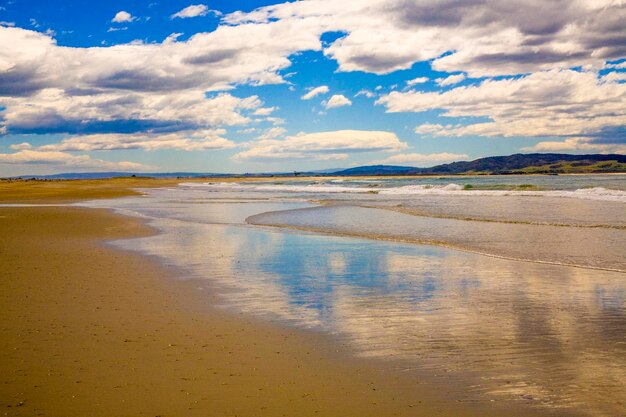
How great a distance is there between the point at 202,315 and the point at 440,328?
4.29 m

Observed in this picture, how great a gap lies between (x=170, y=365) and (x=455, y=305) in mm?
5714

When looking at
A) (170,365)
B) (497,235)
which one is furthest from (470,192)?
(170,365)

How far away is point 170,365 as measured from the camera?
7125 mm

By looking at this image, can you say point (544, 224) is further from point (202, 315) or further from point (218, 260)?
point (202, 315)

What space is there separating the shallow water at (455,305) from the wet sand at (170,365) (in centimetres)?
57

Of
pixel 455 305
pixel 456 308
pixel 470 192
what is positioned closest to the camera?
pixel 456 308

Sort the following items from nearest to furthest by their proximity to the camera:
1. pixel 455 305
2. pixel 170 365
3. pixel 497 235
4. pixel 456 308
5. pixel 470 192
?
pixel 170 365 < pixel 456 308 < pixel 455 305 < pixel 497 235 < pixel 470 192

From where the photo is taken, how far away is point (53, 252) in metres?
17.7

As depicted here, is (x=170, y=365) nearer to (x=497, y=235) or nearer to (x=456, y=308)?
(x=456, y=308)

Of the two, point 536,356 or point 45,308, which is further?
point 45,308

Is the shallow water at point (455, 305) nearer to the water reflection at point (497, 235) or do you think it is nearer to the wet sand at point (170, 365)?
the water reflection at point (497, 235)

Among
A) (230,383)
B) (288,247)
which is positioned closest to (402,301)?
(230,383)

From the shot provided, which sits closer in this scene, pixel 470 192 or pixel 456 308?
pixel 456 308

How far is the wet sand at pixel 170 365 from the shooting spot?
5.90 metres
